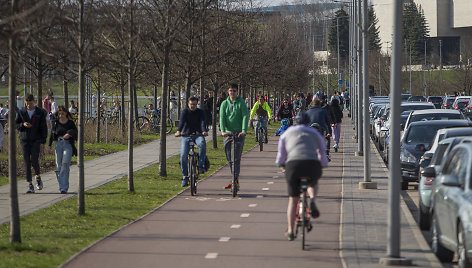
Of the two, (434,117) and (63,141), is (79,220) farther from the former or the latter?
(434,117)

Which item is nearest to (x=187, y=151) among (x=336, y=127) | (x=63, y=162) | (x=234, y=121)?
(x=234, y=121)

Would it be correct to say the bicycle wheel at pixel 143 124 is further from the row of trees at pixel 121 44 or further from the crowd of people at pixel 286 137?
the crowd of people at pixel 286 137

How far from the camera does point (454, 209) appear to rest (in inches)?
356

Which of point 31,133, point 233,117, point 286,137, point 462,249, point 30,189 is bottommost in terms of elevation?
point 30,189

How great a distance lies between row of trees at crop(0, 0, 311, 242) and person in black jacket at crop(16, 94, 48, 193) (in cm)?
72

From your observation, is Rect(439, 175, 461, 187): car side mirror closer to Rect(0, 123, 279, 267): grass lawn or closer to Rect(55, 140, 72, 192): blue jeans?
Rect(0, 123, 279, 267): grass lawn

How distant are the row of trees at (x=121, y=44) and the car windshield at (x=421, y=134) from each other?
17.9 ft

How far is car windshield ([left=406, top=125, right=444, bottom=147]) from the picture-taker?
19.8m

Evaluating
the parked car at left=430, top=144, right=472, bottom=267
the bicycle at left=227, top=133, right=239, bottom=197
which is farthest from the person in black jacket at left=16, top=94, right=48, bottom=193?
the parked car at left=430, top=144, right=472, bottom=267

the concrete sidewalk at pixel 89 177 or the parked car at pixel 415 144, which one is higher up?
the parked car at pixel 415 144

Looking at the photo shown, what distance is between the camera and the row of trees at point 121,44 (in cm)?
1027

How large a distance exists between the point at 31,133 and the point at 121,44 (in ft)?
9.21


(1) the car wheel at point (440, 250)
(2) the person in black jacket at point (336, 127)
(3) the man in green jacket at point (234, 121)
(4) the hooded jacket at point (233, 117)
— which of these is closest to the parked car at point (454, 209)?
(1) the car wheel at point (440, 250)

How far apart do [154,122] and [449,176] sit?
101ft
